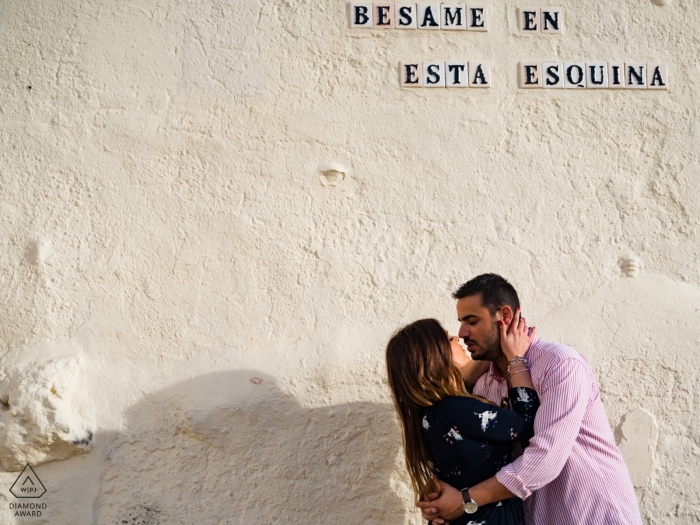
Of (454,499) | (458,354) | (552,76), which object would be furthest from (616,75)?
(454,499)

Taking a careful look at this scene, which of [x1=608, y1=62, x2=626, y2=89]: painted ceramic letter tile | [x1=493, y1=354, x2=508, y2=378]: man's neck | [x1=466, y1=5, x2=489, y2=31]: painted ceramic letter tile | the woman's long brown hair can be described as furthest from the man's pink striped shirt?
[x1=466, y1=5, x2=489, y2=31]: painted ceramic letter tile

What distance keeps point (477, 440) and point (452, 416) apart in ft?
0.31

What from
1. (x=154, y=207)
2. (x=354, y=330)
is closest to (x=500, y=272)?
(x=354, y=330)

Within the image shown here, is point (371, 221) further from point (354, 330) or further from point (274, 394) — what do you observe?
point (274, 394)

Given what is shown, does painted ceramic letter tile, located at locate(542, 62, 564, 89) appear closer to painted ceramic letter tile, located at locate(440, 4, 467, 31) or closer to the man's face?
painted ceramic letter tile, located at locate(440, 4, 467, 31)

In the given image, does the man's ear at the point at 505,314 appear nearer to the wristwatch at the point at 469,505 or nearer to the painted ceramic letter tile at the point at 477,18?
the wristwatch at the point at 469,505

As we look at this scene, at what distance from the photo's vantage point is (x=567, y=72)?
3.05 meters

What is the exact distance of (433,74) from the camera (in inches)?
118

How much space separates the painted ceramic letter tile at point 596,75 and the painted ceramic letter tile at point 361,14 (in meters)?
0.88

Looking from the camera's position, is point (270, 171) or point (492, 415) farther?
point (270, 171)

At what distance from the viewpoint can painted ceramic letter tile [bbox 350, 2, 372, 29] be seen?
302 centimetres

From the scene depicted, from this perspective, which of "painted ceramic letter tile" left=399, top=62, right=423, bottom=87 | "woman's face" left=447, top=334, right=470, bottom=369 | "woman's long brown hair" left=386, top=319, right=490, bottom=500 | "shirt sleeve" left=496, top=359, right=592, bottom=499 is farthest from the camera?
"painted ceramic letter tile" left=399, top=62, right=423, bottom=87

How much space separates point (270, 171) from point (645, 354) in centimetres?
156

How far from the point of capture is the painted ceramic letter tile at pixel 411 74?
3.00 metres
